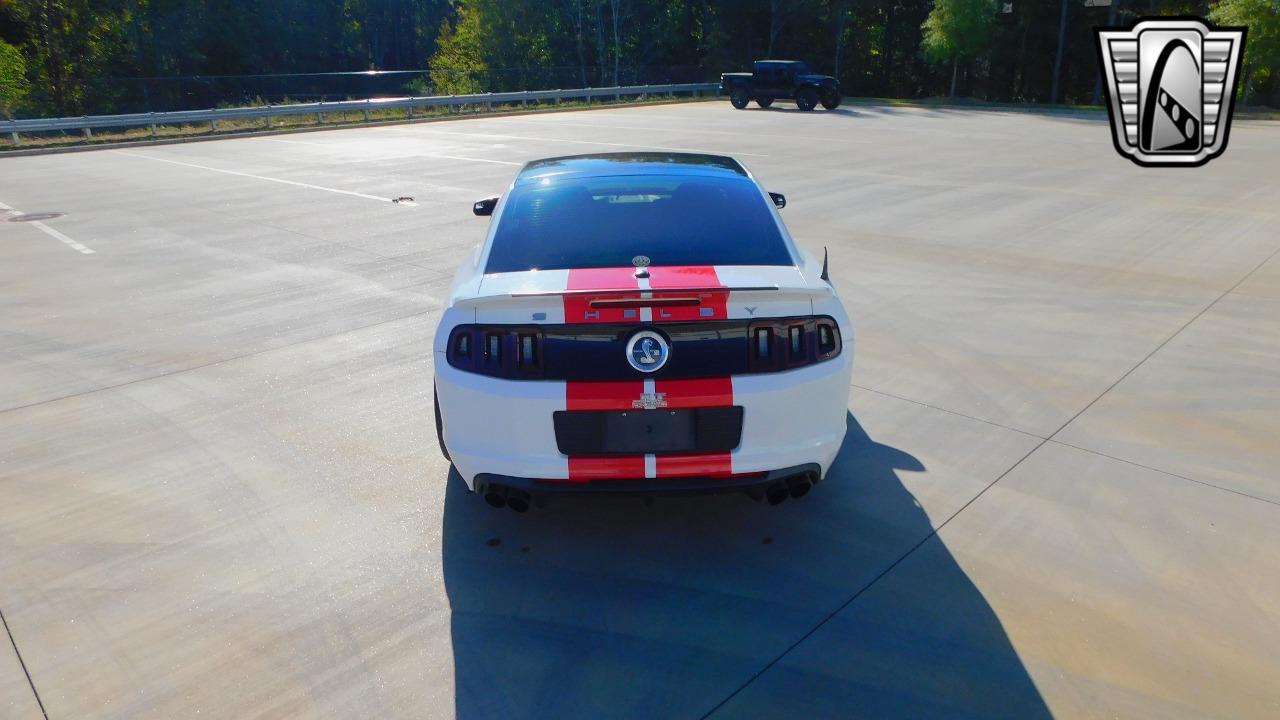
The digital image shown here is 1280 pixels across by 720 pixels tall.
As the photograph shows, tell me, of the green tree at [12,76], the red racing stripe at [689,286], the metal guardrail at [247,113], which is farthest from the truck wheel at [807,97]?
the green tree at [12,76]

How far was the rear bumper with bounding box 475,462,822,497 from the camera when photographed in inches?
143

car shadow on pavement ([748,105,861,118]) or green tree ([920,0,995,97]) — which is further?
green tree ([920,0,995,97])

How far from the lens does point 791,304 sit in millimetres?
3725

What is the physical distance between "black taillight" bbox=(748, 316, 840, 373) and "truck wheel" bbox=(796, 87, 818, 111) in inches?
1237

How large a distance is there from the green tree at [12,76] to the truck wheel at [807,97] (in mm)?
34576

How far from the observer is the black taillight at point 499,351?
3637mm

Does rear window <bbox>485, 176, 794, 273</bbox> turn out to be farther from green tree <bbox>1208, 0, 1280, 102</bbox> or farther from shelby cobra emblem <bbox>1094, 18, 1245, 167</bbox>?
green tree <bbox>1208, 0, 1280, 102</bbox>

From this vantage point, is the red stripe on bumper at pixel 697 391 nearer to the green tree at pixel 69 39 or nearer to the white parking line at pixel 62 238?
the white parking line at pixel 62 238

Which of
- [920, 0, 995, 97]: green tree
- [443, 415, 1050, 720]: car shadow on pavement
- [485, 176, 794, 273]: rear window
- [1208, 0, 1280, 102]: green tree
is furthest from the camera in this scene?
[920, 0, 995, 97]: green tree

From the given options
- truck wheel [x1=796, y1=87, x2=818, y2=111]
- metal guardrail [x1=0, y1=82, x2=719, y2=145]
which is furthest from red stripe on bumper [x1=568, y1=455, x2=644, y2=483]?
truck wheel [x1=796, y1=87, x2=818, y2=111]

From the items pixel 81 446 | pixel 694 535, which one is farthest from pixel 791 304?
pixel 81 446

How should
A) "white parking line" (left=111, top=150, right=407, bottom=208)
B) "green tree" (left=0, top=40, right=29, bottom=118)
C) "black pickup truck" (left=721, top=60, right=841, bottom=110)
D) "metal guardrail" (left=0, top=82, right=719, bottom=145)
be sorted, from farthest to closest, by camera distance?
1. "green tree" (left=0, top=40, right=29, bottom=118)
2. "black pickup truck" (left=721, top=60, right=841, bottom=110)
3. "metal guardrail" (left=0, top=82, right=719, bottom=145)
4. "white parking line" (left=111, top=150, right=407, bottom=208)

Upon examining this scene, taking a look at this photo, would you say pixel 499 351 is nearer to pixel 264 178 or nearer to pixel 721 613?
pixel 721 613

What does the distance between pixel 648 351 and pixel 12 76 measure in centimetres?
5267
